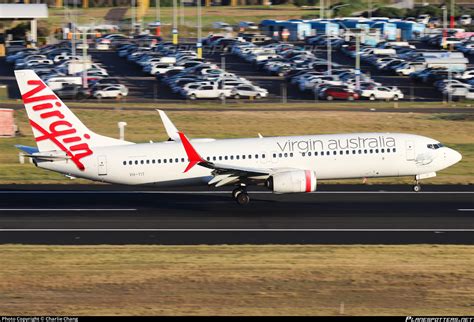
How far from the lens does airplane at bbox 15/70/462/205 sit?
4628 cm

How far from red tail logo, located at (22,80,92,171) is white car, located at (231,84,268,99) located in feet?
185

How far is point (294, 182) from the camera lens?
4541cm

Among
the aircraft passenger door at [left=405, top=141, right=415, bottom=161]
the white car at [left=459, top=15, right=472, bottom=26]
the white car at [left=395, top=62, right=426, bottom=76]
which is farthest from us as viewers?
the white car at [left=459, top=15, right=472, bottom=26]

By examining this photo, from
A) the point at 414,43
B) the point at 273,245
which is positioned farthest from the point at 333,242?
the point at 414,43

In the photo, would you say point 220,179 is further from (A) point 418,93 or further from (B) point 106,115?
(A) point 418,93

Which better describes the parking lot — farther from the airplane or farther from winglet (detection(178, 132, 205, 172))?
winglet (detection(178, 132, 205, 172))

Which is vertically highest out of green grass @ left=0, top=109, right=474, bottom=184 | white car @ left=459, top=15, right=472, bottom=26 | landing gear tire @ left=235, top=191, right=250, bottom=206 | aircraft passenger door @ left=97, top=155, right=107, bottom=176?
white car @ left=459, top=15, right=472, bottom=26

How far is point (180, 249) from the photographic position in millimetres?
38031

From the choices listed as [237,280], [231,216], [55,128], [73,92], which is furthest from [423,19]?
[237,280]

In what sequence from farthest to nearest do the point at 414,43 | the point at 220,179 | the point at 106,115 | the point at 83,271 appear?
1. the point at 414,43
2. the point at 106,115
3. the point at 220,179
4. the point at 83,271

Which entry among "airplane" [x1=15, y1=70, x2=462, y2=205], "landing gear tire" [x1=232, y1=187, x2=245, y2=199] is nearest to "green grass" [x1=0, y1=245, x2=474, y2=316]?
"airplane" [x1=15, y1=70, x2=462, y2=205]

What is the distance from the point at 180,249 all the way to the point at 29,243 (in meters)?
6.58

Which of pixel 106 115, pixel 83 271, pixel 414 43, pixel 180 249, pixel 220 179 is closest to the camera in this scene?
pixel 83 271

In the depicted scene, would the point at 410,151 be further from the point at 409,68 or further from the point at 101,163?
the point at 409,68
